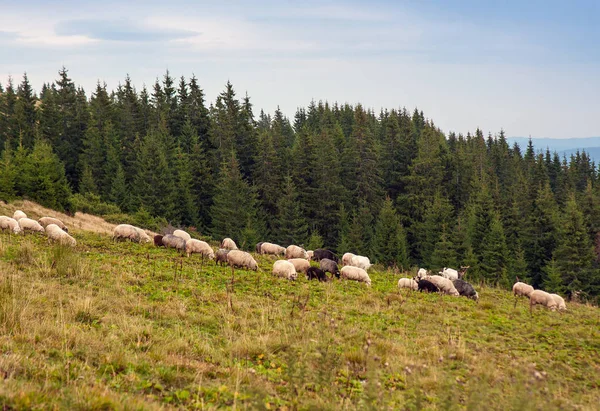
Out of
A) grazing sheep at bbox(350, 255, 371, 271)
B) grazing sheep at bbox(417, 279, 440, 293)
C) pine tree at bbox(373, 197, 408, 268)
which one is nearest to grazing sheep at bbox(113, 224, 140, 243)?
grazing sheep at bbox(350, 255, 371, 271)

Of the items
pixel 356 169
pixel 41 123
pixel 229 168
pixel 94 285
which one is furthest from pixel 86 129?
pixel 94 285

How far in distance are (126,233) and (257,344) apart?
47.3 ft

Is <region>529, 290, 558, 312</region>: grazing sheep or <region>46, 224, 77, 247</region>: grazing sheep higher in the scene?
<region>46, 224, 77, 247</region>: grazing sheep

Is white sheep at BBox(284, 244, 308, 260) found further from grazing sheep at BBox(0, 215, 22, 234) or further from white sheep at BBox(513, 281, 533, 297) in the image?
grazing sheep at BBox(0, 215, 22, 234)

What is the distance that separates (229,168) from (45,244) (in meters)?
48.5

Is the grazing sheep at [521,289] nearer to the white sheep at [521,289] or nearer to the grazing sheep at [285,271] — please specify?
the white sheep at [521,289]

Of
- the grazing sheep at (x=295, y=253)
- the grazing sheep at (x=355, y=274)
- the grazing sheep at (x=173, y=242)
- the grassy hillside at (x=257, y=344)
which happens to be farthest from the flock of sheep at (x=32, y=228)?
the grazing sheep at (x=355, y=274)

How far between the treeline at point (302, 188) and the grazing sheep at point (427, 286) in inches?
1404

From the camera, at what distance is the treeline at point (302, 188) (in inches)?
Result: 2152

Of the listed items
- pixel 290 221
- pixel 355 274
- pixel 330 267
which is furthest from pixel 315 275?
pixel 290 221

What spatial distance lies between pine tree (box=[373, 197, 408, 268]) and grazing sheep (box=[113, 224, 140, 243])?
129ft

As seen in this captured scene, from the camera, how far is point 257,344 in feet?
24.8

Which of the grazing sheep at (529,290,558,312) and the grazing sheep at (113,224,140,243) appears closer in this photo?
the grazing sheep at (529,290,558,312)

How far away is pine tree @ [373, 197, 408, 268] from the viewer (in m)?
54.6
